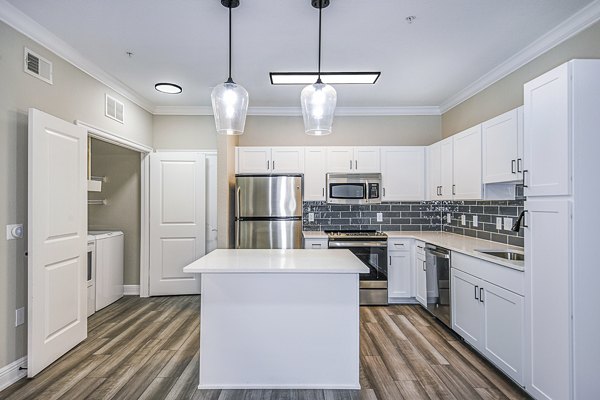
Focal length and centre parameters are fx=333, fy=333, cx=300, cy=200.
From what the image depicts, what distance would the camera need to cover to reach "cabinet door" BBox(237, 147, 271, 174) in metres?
4.43

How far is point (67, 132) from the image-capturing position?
278cm

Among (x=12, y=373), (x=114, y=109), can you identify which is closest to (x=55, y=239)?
(x=12, y=373)

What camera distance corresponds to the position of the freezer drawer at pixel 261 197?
163 inches

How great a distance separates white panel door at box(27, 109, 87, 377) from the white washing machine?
1060 millimetres

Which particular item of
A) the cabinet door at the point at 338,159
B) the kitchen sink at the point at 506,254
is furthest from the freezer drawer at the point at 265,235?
the kitchen sink at the point at 506,254

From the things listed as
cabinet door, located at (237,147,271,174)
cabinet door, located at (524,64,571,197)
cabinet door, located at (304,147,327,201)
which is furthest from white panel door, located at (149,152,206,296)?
cabinet door, located at (524,64,571,197)

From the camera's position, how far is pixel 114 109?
3732 mm

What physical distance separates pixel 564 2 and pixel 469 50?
30.2 inches

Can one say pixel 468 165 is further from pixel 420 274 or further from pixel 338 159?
pixel 338 159

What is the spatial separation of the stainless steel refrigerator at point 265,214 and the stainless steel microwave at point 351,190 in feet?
1.93

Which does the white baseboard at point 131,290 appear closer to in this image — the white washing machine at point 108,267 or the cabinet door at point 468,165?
the white washing machine at point 108,267

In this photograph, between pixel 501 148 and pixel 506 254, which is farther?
pixel 506 254

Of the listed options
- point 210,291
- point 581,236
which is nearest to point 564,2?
point 581,236

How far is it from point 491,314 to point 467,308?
37cm
